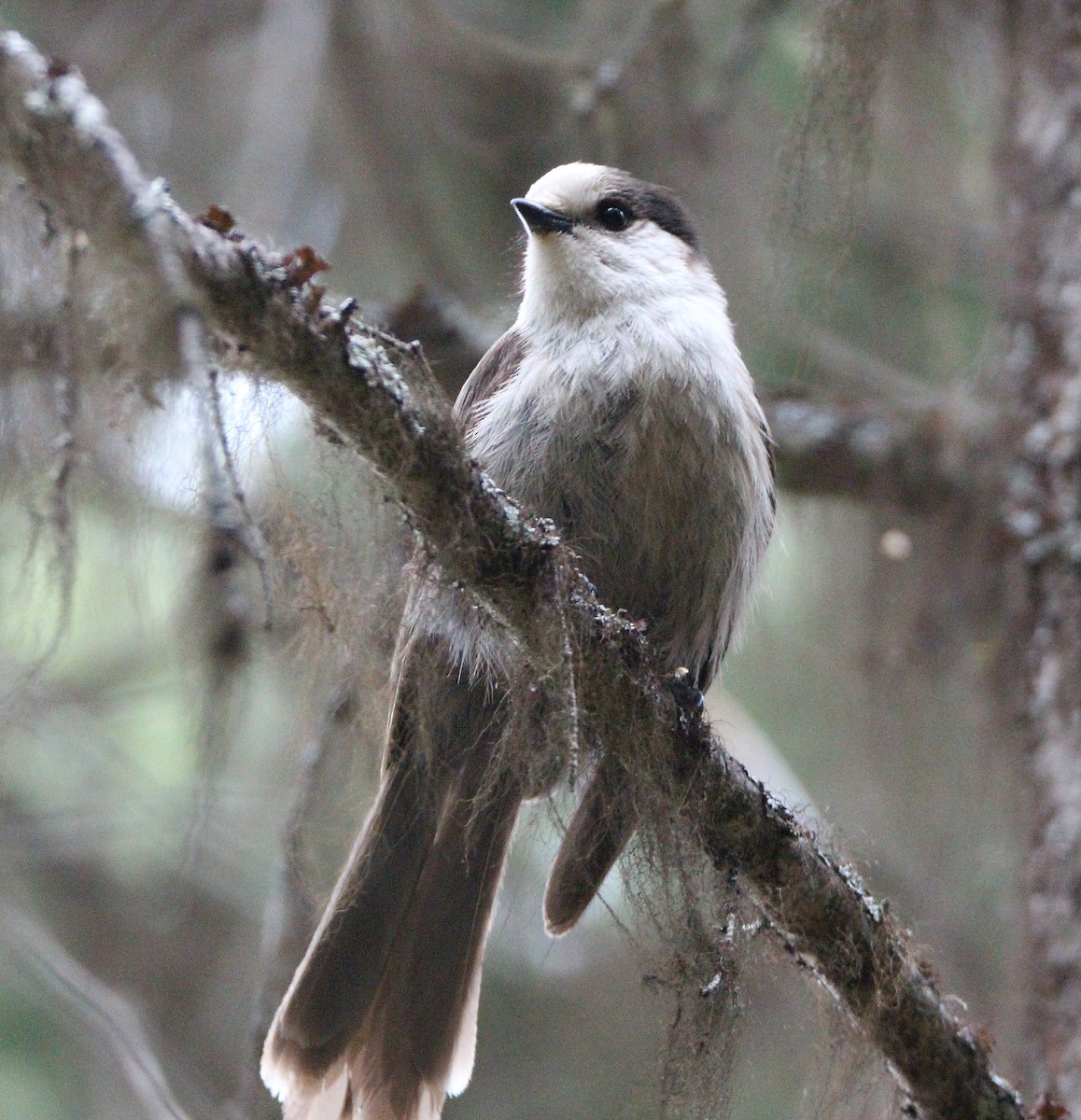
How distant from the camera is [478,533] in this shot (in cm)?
193

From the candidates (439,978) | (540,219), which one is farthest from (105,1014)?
(540,219)

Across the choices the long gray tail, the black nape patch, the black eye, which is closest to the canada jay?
the long gray tail

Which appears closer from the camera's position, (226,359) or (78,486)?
(78,486)

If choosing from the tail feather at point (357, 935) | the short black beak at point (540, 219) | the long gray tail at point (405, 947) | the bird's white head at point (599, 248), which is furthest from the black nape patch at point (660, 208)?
the tail feather at point (357, 935)

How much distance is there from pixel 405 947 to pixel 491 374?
1.16m

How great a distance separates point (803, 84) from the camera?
2439 millimetres

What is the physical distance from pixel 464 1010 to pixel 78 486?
1.50 metres

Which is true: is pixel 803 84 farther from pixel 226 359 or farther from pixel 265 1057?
pixel 265 1057

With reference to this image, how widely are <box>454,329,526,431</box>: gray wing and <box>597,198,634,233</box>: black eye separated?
36cm

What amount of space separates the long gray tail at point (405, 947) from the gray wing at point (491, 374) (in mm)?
656

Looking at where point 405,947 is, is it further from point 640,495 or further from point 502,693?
point 640,495

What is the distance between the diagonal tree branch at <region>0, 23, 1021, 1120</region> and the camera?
140 cm

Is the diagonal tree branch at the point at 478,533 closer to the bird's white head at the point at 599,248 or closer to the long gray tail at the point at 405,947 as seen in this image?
the long gray tail at the point at 405,947

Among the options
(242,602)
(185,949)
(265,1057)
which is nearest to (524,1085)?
(185,949)
